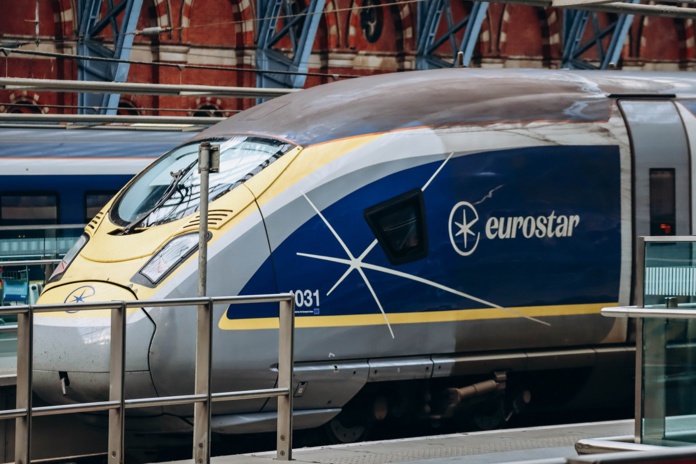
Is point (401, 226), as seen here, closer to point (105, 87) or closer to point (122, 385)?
point (122, 385)

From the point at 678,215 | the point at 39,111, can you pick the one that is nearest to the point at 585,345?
the point at 678,215

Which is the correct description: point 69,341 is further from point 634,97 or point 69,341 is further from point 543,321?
point 634,97

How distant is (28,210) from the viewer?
19469mm

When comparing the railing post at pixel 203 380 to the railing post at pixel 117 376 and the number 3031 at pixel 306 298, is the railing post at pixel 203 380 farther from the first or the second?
the number 3031 at pixel 306 298

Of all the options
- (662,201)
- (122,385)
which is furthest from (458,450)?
(662,201)

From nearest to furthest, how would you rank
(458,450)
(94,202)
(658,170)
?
(458,450), (658,170), (94,202)

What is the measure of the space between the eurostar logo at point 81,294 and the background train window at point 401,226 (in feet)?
7.03

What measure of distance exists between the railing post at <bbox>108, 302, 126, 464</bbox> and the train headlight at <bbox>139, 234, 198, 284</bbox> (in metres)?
2.36

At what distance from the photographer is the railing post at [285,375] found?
8.86m

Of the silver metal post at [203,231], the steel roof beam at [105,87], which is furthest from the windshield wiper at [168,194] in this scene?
the steel roof beam at [105,87]

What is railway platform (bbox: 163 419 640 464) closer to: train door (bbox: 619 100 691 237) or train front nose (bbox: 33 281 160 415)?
train front nose (bbox: 33 281 160 415)

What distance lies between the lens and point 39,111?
34.9 m

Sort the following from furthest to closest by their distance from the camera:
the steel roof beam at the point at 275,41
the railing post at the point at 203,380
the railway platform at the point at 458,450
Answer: the steel roof beam at the point at 275,41, the railway platform at the point at 458,450, the railing post at the point at 203,380

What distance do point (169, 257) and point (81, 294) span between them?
72 cm
